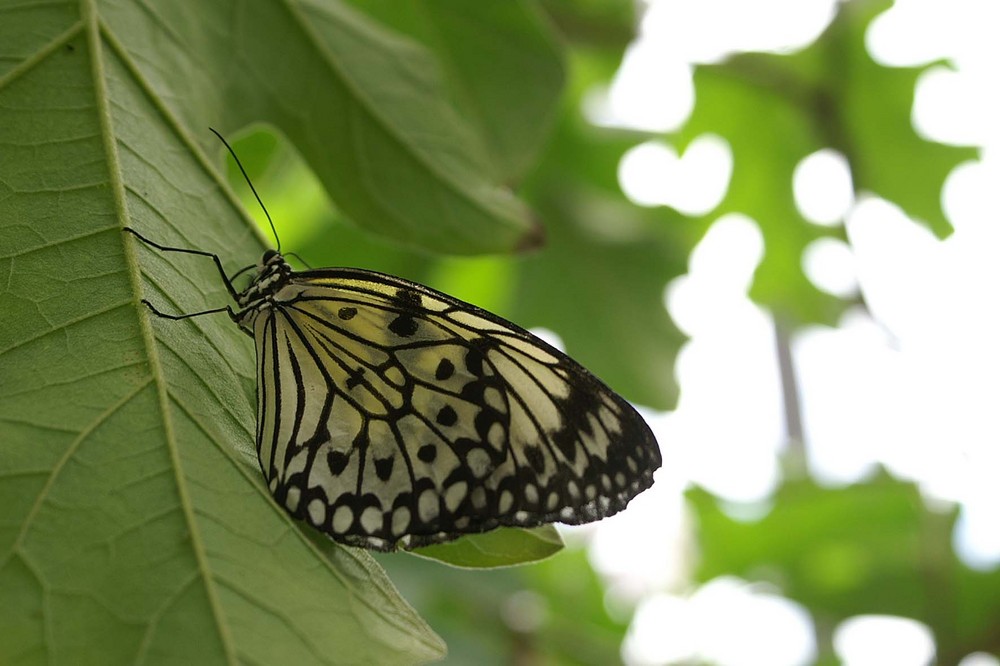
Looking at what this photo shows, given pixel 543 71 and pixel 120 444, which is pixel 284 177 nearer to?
pixel 543 71

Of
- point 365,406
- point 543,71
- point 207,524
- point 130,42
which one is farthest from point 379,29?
point 207,524

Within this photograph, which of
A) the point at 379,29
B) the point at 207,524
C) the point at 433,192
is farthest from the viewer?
the point at 379,29

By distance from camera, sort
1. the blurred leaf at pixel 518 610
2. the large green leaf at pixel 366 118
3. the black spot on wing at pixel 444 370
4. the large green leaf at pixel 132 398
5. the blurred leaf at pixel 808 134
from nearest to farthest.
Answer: the large green leaf at pixel 132 398 < the black spot on wing at pixel 444 370 < the large green leaf at pixel 366 118 < the blurred leaf at pixel 518 610 < the blurred leaf at pixel 808 134

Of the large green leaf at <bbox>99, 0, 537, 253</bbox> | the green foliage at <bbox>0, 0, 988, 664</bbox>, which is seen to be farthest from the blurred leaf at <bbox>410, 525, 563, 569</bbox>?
the large green leaf at <bbox>99, 0, 537, 253</bbox>

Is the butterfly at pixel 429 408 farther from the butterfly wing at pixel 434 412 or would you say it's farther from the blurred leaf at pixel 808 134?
the blurred leaf at pixel 808 134

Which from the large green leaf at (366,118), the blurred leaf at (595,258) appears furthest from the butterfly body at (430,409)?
the blurred leaf at (595,258)

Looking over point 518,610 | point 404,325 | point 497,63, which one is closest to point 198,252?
point 404,325

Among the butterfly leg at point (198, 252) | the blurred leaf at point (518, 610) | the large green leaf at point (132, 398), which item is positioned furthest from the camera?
the blurred leaf at point (518, 610)

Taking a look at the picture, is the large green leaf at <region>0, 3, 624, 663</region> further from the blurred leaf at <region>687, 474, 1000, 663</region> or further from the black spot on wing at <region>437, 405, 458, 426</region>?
the blurred leaf at <region>687, 474, 1000, 663</region>
